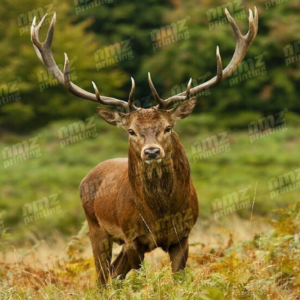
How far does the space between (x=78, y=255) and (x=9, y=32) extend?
21.6 metres

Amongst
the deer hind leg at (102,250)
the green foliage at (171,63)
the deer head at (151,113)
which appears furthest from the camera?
the green foliage at (171,63)

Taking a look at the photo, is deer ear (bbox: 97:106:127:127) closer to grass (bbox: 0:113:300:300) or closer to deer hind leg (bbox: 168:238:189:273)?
deer hind leg (bbox: 168:238:189:273)

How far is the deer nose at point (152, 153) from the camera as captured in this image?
5840 mm

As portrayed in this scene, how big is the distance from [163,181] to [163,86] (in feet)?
90.6

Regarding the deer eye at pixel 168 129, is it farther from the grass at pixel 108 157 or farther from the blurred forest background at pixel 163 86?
the blurred forest background at pixel 163 86

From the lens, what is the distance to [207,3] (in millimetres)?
31359

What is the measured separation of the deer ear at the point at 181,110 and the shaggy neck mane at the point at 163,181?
0.74ft

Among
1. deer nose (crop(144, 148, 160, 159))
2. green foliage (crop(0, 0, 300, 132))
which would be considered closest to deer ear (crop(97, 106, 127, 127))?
deer nose (crop(144, 148, 160, 159))

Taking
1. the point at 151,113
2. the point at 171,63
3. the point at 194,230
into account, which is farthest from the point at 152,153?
the point at 171,63

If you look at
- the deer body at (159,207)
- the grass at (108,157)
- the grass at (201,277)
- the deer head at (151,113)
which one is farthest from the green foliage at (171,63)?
the deer body at (159,207)

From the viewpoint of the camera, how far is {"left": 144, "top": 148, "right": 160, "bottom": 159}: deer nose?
5840mm

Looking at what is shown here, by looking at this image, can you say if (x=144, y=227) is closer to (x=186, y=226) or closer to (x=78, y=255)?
(x=186, y=226)

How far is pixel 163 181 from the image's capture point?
6273 mm

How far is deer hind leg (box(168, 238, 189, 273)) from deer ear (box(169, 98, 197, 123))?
3.56 ft
